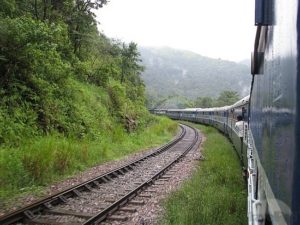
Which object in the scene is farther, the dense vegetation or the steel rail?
the dense vegetation

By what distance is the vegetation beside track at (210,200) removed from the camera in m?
7.68

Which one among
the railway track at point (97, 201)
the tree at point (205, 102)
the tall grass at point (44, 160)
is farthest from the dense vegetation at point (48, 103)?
the tree at point (205, 102)

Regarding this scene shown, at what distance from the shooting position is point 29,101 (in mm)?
14672

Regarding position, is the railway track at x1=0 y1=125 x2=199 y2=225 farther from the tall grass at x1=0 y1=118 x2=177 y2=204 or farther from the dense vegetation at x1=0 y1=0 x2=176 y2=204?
the dense vegetation at x1=0 y1=0 x2=176 y2=204

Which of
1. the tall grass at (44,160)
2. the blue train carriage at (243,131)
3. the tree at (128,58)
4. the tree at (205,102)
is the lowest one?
the tall grass at (44,160)

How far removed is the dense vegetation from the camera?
1152 centimetres

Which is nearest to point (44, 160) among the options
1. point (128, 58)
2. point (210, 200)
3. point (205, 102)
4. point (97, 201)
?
point (97, 201)

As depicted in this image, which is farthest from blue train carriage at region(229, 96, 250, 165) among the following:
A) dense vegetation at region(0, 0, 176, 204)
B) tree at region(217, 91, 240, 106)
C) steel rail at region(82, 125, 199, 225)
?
tree at region(217, 91, 240, 106)

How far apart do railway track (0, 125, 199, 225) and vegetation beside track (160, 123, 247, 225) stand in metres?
0.95

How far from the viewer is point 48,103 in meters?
15.5

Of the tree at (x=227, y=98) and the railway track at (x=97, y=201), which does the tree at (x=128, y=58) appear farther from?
the tree at (x=227, y=98)

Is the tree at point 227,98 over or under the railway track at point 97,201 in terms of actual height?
over

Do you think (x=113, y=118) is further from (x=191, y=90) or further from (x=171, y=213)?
(x=191, y=90)

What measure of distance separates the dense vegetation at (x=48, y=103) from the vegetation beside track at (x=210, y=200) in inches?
159
